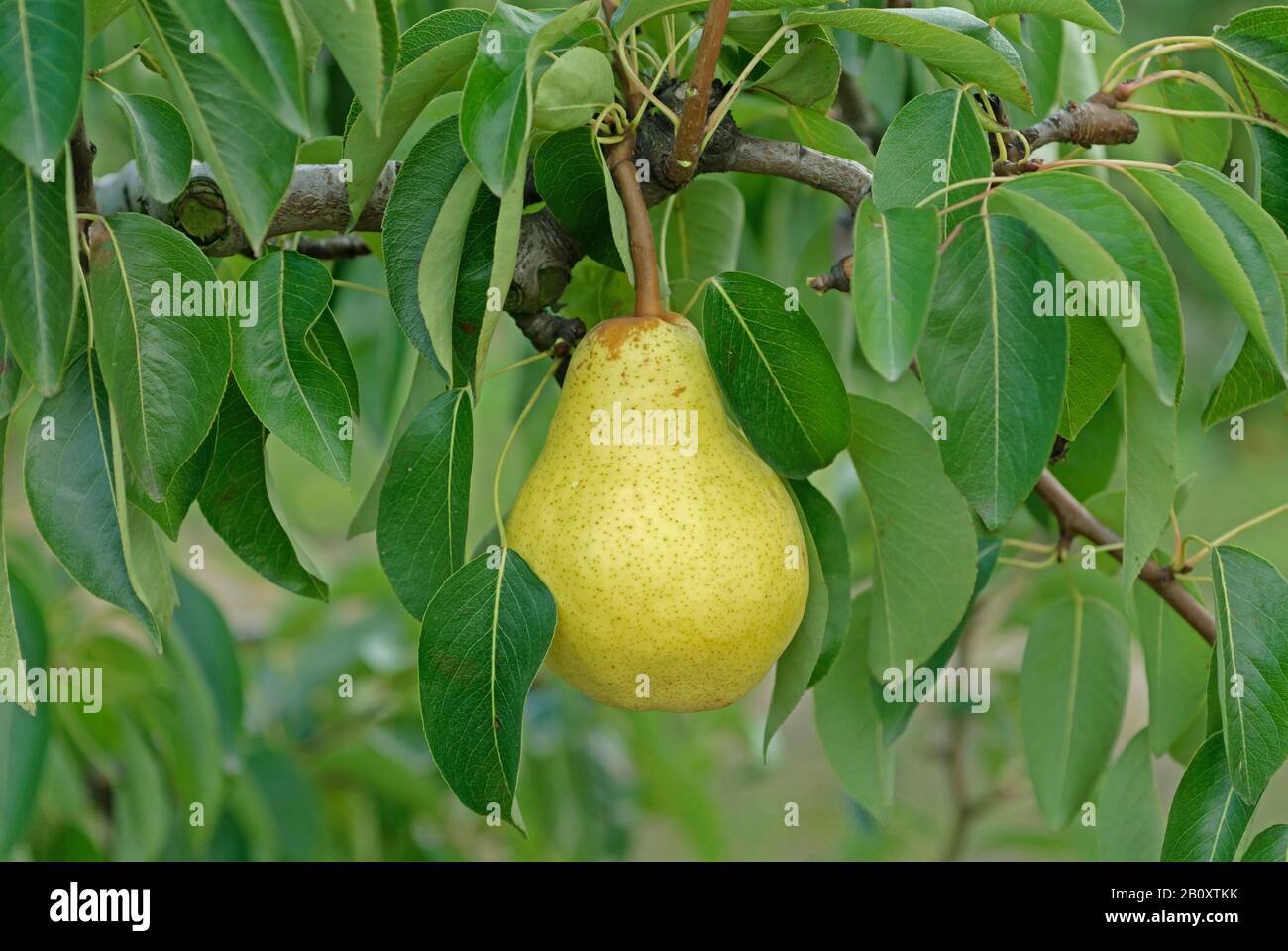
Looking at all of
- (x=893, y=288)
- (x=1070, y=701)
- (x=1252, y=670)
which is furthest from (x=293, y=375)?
(x=1070, y=701)

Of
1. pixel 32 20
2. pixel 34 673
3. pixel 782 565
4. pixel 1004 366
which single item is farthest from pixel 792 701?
pixel 34 673

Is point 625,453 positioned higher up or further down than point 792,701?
higher up

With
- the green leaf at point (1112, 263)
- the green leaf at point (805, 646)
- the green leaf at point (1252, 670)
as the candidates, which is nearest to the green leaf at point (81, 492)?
the green leaf at point (805, 646)

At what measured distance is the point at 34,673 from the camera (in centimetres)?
103

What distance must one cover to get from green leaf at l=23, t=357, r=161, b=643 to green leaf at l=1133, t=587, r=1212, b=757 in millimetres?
631

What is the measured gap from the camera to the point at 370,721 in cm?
163

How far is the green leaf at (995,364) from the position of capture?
1.88ft

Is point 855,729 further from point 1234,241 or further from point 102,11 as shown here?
point 102,11

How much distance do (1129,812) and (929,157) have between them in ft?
1.78

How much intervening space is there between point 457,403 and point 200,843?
812 millimetres

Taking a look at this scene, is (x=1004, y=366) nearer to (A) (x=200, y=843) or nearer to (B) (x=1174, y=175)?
(B) (x=1174, y=175)

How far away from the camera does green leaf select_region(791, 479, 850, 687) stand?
2.48 ft

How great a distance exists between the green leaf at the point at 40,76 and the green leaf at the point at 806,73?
1.15ft

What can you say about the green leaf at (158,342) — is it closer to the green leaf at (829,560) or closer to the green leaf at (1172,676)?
the green leaf at (829,560)
